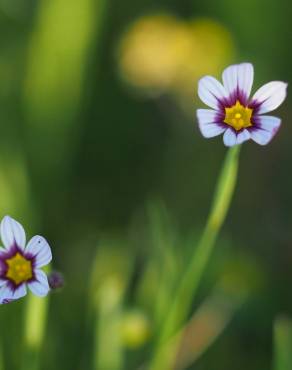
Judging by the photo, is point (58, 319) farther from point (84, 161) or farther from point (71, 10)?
point (71, 10)

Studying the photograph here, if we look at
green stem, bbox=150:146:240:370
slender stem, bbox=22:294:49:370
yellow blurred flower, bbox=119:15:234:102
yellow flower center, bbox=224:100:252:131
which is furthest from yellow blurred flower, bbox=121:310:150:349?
yellow blurred flower, bbox=119:15:234:102

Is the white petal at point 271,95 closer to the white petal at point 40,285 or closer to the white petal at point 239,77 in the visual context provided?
the white petal at point 239,77

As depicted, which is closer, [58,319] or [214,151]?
[58,319]

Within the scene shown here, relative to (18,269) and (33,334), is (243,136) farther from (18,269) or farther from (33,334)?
(33,334)

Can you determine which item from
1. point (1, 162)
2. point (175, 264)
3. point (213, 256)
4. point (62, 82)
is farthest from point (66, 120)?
point (175, 264)

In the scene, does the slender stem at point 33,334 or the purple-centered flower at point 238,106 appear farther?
the slender stem at point 33,334

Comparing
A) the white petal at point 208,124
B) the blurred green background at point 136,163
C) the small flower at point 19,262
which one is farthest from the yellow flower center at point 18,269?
the blurred green background at point 136,163

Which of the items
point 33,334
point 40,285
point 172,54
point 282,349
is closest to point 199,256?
point 282,349
